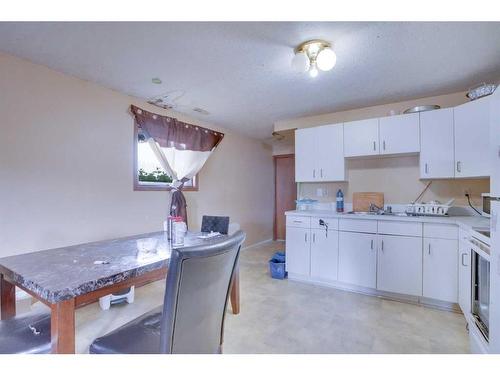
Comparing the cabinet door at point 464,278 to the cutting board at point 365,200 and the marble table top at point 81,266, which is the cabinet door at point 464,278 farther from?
the marble table top at point 81,266

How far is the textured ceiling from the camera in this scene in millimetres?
→ 1646

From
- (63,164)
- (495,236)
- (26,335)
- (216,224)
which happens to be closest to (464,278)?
(495,236)

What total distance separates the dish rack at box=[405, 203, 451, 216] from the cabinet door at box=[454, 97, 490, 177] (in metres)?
0.35

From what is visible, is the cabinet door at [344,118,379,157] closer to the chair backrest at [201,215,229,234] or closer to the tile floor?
the tile floor

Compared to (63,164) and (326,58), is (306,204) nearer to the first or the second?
(326,58)

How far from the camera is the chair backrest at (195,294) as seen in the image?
0.80 meters

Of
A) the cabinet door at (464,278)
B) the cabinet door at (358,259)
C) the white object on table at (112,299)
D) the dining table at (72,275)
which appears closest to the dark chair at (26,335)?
the dining table at (72,275)

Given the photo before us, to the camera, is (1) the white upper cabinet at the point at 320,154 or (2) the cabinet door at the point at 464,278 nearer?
(2) the cabinet door at the point at 464,278

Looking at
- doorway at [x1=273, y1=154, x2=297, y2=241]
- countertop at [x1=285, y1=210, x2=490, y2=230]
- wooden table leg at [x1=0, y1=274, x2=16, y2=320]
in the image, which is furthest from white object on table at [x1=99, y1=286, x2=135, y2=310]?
doorway at [x1=273, y1=154, x2=297, y2=241]

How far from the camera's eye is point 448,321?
2.09 m

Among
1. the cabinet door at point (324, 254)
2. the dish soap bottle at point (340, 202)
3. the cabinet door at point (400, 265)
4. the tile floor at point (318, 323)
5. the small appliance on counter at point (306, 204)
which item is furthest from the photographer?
the small appliance on counter at point (306, 204)

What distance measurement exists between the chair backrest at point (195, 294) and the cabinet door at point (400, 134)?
2.47 meters

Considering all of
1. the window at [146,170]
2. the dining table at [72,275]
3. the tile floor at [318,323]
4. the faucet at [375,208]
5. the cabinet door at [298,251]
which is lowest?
the tile floor at [318,323]

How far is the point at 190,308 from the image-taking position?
887 mm
